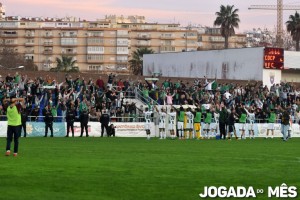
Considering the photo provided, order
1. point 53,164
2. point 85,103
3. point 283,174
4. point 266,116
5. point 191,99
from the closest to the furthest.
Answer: point 283,174
point 53,164
point 85,103
point 191,99
point 266,116

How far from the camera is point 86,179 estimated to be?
21.0 m

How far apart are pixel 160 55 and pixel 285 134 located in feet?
187

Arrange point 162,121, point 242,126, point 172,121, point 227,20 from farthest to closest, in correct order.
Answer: point 227,20, point 242,126, point 172,121, point 162,121

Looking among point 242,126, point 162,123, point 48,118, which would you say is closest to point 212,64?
point 242,126

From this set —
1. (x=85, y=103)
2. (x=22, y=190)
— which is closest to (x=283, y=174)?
(x=22, y=190)

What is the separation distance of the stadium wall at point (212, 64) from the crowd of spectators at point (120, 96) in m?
21.3

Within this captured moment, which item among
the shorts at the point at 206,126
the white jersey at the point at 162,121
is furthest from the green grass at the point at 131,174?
the shorts at the point at 206,126

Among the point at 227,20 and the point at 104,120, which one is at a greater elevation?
the point at 227,20

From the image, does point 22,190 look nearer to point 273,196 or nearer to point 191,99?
point 273,196

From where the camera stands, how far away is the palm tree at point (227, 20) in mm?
147125

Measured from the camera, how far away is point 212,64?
10138cm

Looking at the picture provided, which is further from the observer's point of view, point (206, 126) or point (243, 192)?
point (206, 126)

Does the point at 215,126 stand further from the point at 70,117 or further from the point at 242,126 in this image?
the point at 70,117

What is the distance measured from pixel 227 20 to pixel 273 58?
53.7 meters
